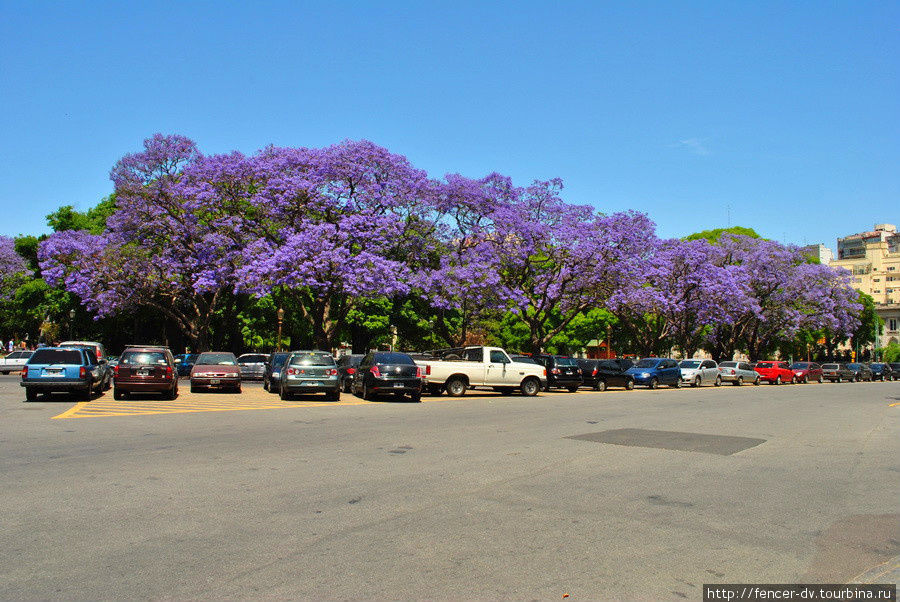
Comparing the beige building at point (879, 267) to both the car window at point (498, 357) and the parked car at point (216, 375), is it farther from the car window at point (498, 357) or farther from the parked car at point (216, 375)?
the parked car at point (216, 375)

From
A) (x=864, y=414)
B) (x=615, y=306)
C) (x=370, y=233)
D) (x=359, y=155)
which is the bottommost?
(x=864, y=414)

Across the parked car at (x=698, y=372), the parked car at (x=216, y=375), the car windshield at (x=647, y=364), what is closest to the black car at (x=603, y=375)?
the car windshield at (x=647, y=364)

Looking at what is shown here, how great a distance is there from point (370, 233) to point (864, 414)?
2176 cm

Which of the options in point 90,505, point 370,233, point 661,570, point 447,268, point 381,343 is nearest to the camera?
point 661,570

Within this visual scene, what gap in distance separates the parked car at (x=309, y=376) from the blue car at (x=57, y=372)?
19.1ft

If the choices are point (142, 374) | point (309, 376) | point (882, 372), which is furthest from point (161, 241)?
point (882, 372)

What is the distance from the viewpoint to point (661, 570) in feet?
17.5

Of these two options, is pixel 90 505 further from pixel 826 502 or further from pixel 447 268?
pixel 447 268

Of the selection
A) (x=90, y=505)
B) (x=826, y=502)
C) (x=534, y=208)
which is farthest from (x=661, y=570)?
(x=534, y=208)

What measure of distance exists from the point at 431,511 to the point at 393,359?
1587 centimetres

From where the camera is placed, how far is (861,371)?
57.2 m

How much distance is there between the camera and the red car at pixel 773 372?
47.0m

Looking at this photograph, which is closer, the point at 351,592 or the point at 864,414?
the point at 351,592

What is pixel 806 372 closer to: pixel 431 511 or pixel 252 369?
pixel 252 369
